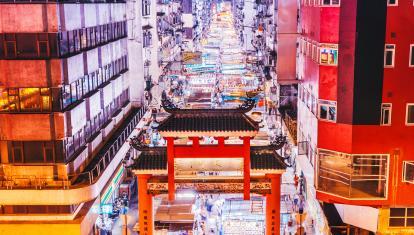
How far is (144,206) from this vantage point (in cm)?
2609

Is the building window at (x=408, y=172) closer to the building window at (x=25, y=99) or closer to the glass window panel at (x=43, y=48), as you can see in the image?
the building window at (x=25, y=99)

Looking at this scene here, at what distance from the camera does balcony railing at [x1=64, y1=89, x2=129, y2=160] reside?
27.0m

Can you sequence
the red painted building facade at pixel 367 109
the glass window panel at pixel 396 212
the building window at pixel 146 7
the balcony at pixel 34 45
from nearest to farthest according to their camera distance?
the red painted building facade at pixel 367 109 → the glass window panel at pixel 396 212 → the balcony at pixel 34 45 → the building window at pixel 146 7

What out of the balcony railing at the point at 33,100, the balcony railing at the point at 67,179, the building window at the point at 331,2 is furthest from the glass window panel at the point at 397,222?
the balcony railing at the point at 33,100

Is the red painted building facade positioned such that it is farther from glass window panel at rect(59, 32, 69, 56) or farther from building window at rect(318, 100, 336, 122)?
glass window panel at rect(59, 32, 69, 56)

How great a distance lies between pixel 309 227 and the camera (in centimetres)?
3225

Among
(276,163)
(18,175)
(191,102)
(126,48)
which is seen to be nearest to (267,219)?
(276,163)

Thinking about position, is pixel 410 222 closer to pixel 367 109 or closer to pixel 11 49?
pixel 367 109

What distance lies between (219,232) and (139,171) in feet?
25.9

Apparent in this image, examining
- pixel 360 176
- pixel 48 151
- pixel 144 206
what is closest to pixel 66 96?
pixel 48 151

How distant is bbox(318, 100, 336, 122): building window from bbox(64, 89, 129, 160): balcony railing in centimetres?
1228

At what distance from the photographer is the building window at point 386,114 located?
22.9m

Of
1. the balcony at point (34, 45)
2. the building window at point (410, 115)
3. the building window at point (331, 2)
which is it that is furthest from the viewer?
the balcony at point (34, 45)

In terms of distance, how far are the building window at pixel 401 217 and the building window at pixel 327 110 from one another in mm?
4818
